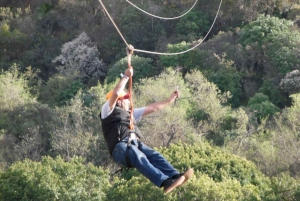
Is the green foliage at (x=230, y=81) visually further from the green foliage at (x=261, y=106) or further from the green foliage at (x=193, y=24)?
the green foliage at (x=193, y=24)

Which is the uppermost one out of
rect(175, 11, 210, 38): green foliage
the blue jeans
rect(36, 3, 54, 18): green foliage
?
the blue jeans

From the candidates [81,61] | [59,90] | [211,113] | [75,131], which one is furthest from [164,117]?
[81,61]

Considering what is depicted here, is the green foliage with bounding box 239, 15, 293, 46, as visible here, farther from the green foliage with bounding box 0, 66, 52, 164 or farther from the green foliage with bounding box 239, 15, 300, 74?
the green foliage with bounding box 0, 66, 52, 164

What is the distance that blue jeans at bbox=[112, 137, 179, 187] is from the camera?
24.8 feet

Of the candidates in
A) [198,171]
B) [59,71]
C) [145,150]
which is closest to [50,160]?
[198,171]

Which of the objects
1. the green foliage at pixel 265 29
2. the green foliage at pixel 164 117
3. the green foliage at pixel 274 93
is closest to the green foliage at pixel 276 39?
the green foliage at pixel 265 29

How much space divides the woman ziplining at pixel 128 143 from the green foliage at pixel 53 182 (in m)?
10.6

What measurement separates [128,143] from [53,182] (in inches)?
439

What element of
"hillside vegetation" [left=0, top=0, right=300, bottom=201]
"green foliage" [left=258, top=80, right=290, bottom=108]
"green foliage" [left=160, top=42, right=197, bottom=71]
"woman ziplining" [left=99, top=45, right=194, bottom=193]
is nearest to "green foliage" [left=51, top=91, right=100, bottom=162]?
"hillside vegetation" [left=0, top=0, right=300, bottom=201]

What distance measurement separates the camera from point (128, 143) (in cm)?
780

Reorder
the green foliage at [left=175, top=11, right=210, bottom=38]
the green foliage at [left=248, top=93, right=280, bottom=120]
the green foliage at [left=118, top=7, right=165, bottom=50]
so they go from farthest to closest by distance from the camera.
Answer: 1. the green foliage at [left=118, top=7, right=165, bottom=50]
2. the green foliage at [left=175, top=11, right=210, bottom=38]
3. the green foliage at [left=248, top=93, right=280, bottom=120]

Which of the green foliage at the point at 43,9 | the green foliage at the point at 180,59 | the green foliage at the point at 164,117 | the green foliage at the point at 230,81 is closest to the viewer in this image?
the green foliage at the point at 164,117

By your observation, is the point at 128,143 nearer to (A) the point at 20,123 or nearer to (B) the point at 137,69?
(A) the point at 20,123

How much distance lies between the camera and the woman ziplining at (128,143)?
24.8 ft
